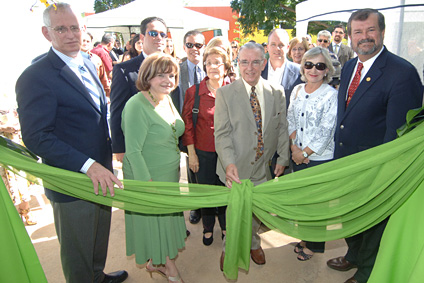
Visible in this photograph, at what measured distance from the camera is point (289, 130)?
2.93 meters

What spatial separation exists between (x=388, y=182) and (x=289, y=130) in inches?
48.5

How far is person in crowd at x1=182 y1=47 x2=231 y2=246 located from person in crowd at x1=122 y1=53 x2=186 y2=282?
428mm

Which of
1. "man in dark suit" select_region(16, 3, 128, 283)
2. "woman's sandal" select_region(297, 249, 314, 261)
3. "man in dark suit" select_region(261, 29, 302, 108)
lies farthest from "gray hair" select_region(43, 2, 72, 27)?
"woman's sandal" select_region(297, 249, 314, 261)

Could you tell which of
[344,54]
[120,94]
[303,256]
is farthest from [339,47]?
[120,94]

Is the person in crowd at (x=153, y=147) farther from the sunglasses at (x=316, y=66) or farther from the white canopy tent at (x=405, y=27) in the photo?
the white canopy tent at (x=405, y=27)

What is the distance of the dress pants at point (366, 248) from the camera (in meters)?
2.45

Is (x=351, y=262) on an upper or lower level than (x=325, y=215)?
lower

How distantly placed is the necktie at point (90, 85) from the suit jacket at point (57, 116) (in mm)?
95

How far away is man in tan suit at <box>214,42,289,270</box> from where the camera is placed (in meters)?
2.52

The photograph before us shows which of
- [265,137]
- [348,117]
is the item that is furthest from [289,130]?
[348,117]

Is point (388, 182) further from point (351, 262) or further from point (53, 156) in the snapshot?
point (53, 156)

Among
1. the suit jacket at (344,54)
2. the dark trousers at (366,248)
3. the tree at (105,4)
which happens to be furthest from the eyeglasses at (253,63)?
the tree at (105,4)

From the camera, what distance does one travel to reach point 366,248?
2.53 m

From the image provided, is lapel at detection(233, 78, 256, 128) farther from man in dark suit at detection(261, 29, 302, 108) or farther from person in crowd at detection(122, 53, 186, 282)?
man in dark suit at detection(261, 29, 302, 108)
